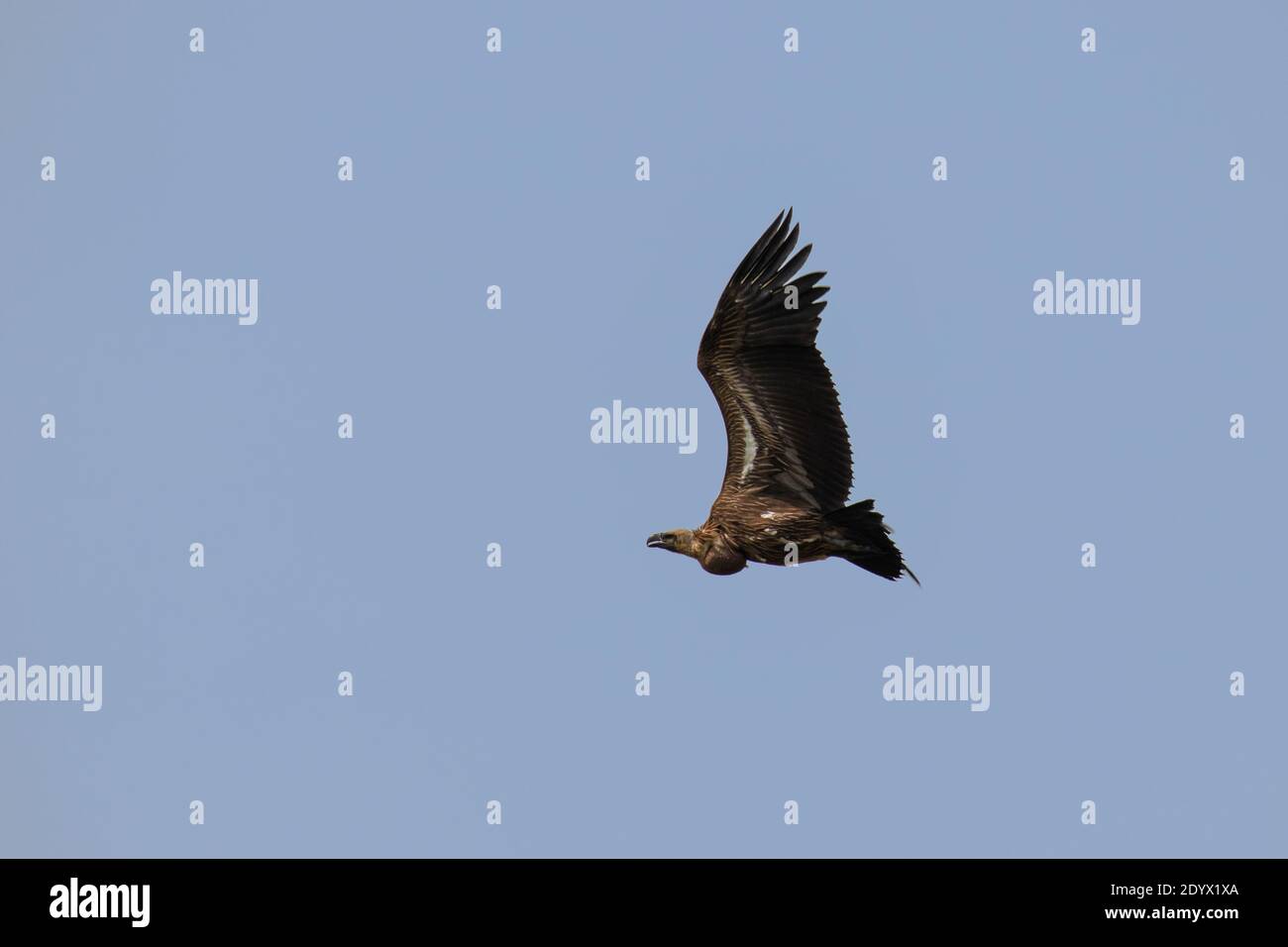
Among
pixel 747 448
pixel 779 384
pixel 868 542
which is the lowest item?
pixel 868 542

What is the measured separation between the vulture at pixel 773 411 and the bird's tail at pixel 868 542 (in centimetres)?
44

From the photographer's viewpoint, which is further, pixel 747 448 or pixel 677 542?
pixel 677 542

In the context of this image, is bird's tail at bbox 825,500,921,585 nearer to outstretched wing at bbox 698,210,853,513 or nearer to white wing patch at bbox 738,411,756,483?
outstretched wing at bbox 698,210,853,513

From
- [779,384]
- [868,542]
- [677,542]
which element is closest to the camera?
[868,542]

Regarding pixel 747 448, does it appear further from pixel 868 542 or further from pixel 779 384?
pixel 868 542

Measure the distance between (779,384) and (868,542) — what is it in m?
2.11

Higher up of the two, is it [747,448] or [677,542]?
[747,448]

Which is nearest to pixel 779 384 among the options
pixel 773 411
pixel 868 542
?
pixel 773 411

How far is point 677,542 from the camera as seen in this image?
24547 millimetres

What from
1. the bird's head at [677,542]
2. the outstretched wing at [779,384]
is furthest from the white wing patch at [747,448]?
the bird's head at [677,542]
